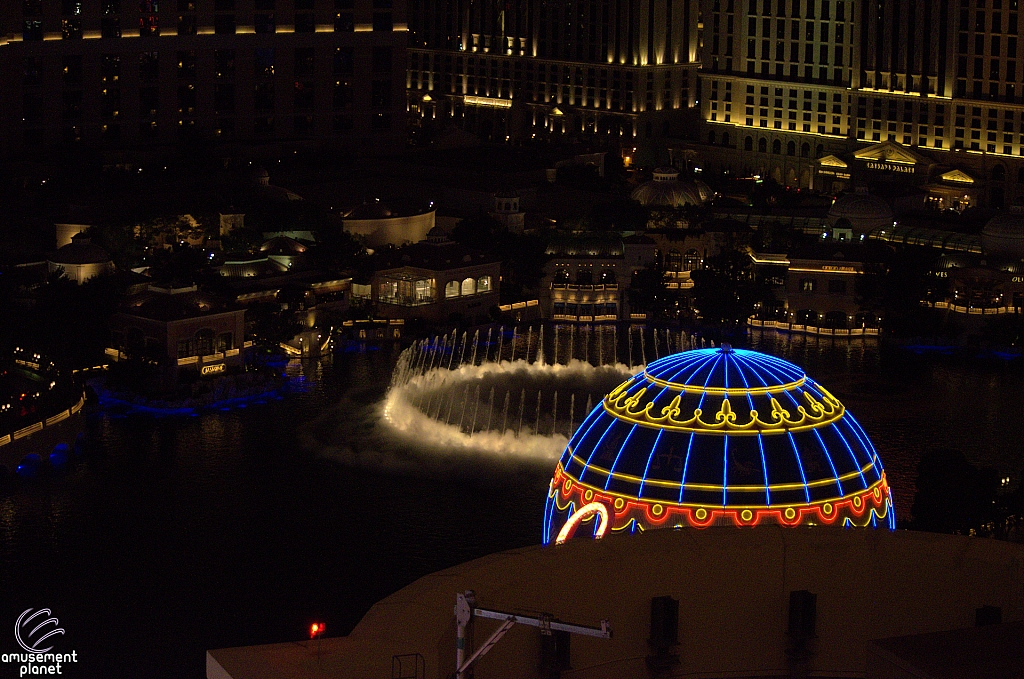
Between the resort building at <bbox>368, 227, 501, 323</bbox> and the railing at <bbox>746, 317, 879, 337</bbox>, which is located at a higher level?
the resort building at <bbox>368, 227, 501, 323</bbox>

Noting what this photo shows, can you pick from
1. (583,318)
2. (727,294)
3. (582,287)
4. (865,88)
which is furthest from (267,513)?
(865,88)

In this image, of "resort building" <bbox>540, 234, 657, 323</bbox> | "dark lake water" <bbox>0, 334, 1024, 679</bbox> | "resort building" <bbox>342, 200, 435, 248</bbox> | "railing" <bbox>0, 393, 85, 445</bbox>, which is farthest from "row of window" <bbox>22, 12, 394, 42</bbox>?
"railing" <bbox>0, 393, 85, 445</bbox>

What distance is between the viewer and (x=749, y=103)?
11406 cm

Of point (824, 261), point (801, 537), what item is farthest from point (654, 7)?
point (801, 537)

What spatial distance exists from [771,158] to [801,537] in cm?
9262

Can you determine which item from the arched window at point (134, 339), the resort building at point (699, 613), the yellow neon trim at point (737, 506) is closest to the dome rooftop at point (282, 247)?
the arched window at point (134, 339)

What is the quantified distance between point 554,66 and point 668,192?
3945cm

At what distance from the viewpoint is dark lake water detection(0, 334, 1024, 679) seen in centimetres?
4025

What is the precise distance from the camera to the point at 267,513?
4772 cm

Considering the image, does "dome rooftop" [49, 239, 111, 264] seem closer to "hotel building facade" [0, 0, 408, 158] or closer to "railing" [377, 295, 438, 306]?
"railing" [377, 295, 438, 306]

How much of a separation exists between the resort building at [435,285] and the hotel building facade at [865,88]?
3303cm

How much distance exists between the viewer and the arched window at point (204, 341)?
2506 inches

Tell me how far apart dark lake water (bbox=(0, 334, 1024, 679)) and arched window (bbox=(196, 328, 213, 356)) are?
3.77 metres

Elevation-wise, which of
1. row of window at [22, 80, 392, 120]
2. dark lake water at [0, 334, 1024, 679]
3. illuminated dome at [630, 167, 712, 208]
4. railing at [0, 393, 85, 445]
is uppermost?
row of window at [22, 80, 392, 120]
